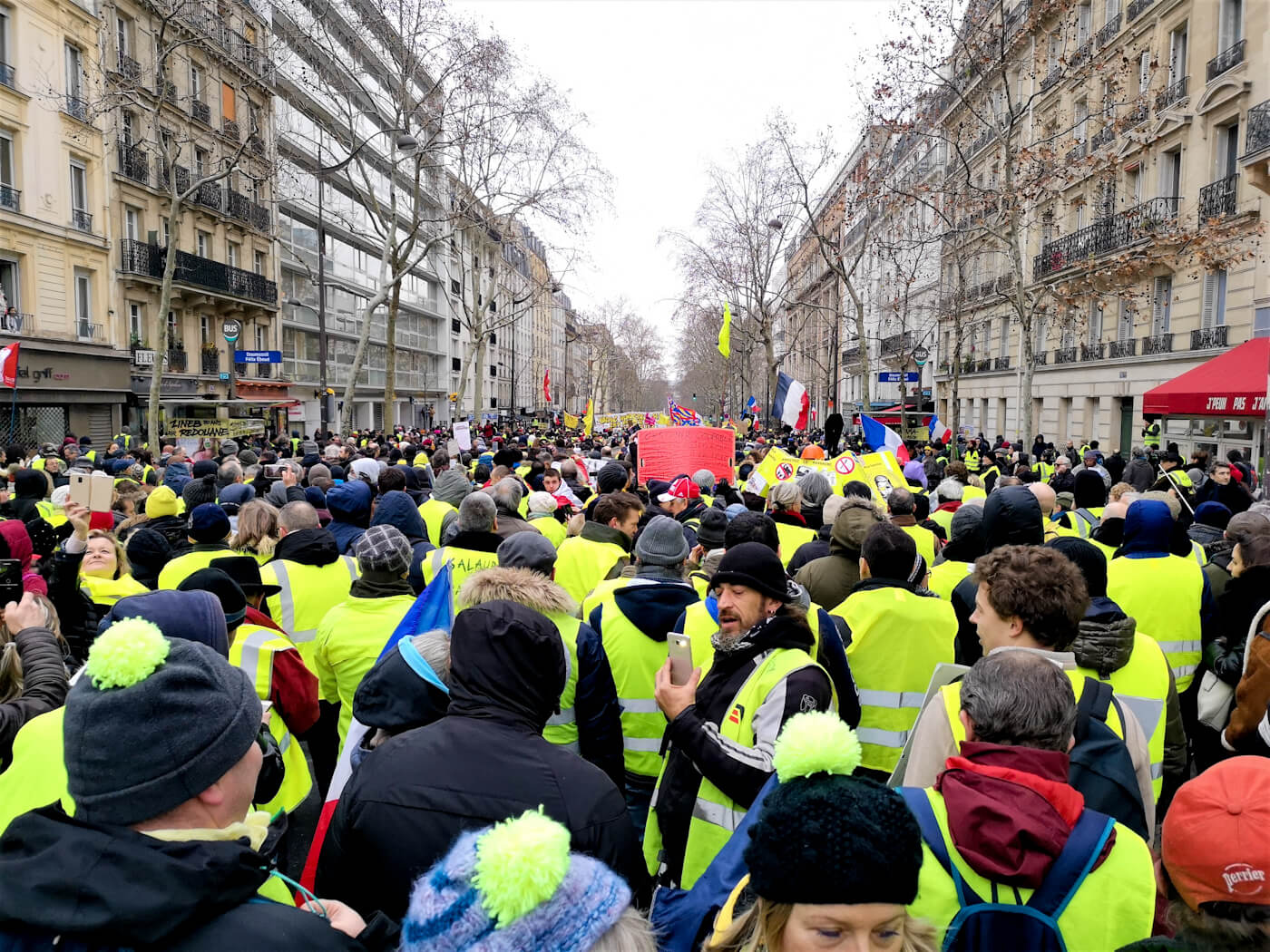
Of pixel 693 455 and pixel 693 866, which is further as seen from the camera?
pixel 693 455

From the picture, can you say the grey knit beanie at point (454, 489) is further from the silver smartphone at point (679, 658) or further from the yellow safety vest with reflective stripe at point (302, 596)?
the silver smartphone at point (679, 658)

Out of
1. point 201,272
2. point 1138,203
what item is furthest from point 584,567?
point 201,272

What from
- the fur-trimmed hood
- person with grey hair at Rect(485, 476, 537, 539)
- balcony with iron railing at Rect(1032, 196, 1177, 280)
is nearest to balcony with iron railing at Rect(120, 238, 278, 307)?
person with grey hair at Rect(485, 476, 537, 539)

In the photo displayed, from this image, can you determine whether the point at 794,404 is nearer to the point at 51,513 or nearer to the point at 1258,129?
the point at 1258,129

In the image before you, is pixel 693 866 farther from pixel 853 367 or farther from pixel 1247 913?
pixel 853 367

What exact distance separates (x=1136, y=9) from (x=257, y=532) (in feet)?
92.9

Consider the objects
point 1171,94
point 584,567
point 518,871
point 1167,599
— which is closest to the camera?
point 518,871

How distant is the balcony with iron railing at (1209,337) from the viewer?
69.6 feet

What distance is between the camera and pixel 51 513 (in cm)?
695

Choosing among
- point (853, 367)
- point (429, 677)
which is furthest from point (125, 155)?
point (853, 367)

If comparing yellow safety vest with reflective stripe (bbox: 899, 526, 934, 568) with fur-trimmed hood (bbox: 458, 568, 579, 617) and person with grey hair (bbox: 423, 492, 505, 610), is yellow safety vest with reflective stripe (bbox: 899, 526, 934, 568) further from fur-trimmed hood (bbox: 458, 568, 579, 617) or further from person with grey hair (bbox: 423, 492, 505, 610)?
fur-trimmed hood (bbox: 458, 568, 579, 617)

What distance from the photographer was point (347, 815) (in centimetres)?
219

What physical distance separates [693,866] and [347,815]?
117cm

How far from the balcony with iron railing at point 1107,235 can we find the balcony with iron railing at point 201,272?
2677 cm
